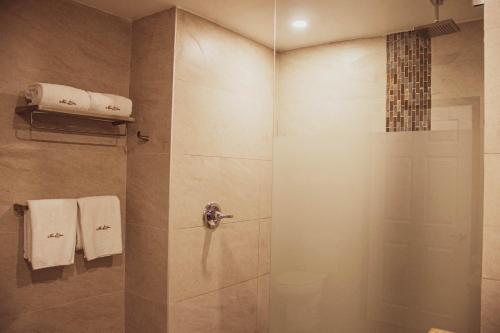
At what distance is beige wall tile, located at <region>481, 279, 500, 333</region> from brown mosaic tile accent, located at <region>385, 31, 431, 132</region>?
0.63 m

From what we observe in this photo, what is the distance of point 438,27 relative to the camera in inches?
62.9

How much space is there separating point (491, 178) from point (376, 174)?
19.3 inches

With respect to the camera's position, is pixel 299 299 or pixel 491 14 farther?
pixel 299 299

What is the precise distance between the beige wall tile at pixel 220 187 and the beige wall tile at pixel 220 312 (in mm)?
445

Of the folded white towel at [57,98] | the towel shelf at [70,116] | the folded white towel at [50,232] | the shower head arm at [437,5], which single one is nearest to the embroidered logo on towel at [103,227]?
the folded white towel at [50,232]

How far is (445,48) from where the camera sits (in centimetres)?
159

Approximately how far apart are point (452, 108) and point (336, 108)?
488mm

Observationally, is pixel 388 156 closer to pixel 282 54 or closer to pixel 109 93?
pixel 282 54

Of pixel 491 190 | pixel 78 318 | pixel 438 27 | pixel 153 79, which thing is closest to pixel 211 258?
pixel 78 318

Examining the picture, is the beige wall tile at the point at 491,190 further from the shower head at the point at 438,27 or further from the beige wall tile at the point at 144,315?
the beige wall tile at the point at 144,315

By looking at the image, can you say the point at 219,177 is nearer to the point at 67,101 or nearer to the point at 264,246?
the point at 264,246

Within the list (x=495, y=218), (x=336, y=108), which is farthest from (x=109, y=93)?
(x=495, y=218)

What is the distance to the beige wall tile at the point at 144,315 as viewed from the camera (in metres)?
2.16

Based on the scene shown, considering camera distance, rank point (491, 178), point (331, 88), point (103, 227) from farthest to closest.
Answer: point (103, 227) < point (331, 88) < point (491, 178)
